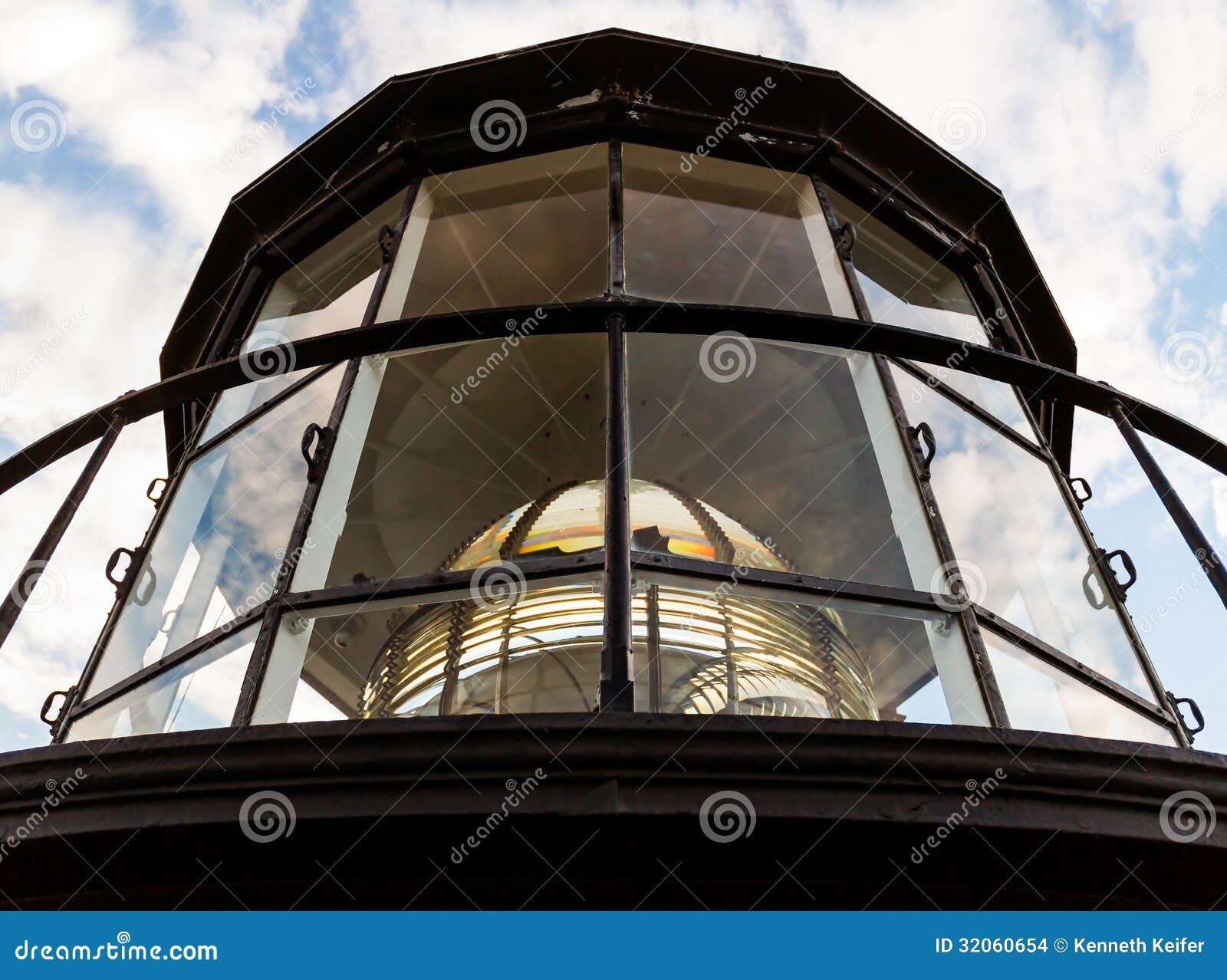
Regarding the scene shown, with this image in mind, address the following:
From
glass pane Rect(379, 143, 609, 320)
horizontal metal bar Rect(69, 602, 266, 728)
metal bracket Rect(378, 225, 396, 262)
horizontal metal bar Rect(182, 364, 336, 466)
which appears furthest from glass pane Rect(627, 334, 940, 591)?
horizontal metal bar Rect(182, 364, 336, 466)

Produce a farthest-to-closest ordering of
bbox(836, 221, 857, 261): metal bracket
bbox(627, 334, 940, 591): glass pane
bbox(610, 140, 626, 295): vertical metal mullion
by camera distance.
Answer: bbox(836, 221, 857, 261): metal bracket, bbox(610, 140, 626, 295): vertical metal mullion, bbox(627, 334, 940, 591): glass pane

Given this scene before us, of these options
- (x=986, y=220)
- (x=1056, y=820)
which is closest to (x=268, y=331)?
(x=986, y=220)

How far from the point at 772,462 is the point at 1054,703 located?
3742 millimetres

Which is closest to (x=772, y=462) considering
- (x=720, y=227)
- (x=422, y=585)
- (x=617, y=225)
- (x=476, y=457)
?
(x=720, y=227)

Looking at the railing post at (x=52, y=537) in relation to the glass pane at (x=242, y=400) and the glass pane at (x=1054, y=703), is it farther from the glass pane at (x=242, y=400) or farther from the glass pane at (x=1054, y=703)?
the glass pane at (x=1054, y=703)

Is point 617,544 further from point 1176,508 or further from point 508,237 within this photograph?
point 508,237

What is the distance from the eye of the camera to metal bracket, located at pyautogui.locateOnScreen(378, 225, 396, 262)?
5051mm

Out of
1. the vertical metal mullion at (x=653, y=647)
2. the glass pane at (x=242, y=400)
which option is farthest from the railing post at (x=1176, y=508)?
the glass pane at (x=242, y=400)

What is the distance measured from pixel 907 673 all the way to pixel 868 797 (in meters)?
1.36

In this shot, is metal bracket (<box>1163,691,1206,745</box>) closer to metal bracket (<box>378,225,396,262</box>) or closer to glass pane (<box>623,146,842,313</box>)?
glass pane (<box>623,146,842,313</box>)

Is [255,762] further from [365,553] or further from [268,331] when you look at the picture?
[365,553]

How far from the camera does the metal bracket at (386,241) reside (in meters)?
5.05

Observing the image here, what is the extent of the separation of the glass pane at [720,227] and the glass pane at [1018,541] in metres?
1.15

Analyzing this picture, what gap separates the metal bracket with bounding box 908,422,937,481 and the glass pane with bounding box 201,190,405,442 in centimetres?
259
